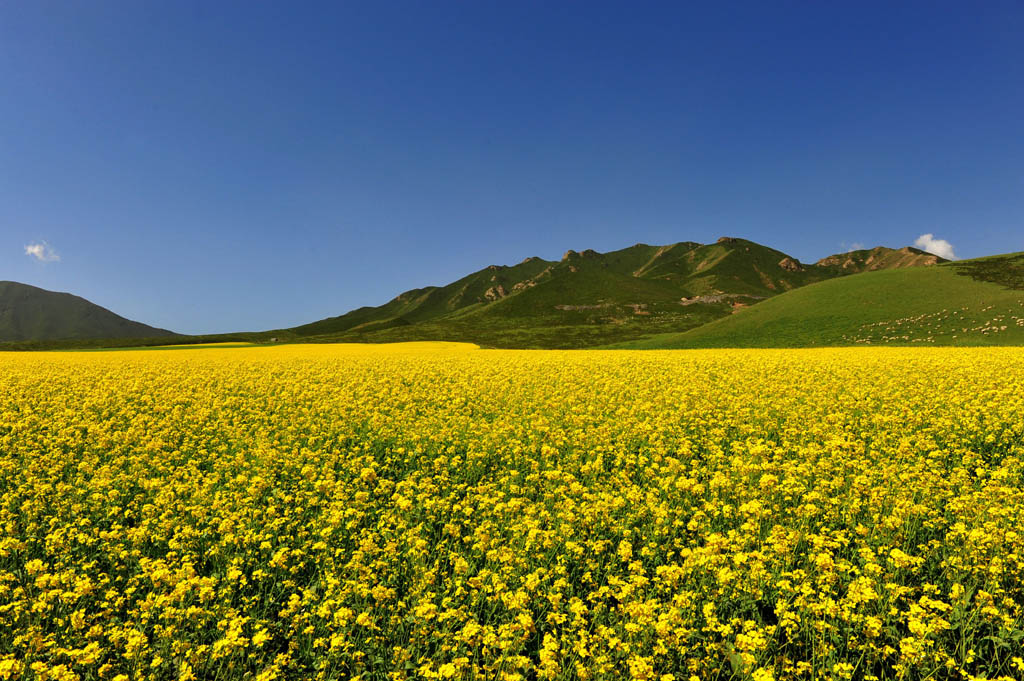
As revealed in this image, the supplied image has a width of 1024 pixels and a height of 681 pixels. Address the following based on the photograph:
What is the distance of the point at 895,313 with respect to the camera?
193 ft

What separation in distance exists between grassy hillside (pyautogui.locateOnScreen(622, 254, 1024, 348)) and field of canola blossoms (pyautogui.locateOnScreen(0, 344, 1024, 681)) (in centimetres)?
4939

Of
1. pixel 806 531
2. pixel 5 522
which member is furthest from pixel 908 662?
pixel 5 522

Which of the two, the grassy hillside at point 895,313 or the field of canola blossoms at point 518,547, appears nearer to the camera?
the field of canola blossoms at point 518,547

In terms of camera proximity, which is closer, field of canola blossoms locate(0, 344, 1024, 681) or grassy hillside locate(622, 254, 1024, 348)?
field of canola blossoms locate(0, 344, 1024, 681)

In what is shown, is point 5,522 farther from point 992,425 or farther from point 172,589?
point 992,425

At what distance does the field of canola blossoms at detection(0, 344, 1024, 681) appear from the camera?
4.49m

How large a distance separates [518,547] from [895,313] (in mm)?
73899

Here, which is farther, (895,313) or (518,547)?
(895,313)

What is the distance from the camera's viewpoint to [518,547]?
20.7 ft

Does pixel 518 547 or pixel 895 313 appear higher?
pixel 895 313

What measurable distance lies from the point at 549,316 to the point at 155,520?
14658 centimetres

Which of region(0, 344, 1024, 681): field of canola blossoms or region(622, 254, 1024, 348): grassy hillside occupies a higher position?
region(622, 254, 1024, 348): grassy hillside

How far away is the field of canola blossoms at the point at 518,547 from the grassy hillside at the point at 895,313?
162 feet

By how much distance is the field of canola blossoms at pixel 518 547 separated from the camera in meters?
4.49
